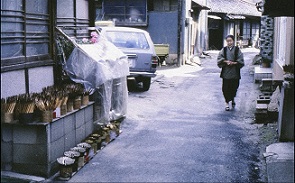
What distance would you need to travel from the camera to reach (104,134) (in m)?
8.66

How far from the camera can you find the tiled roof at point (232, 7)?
42.4 meters

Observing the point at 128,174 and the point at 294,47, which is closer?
the point at 128,174

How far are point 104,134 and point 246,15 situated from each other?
4157 cm

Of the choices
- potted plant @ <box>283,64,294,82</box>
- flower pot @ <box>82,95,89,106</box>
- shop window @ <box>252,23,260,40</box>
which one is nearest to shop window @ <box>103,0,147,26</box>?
flower pot @ <box>82,95,89,106</box>

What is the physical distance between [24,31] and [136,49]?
321 inches

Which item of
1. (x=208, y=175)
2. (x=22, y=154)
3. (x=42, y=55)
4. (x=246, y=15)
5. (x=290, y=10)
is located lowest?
(x=208, y=175)

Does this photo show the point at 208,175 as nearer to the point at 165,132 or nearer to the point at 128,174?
the point at 128,174

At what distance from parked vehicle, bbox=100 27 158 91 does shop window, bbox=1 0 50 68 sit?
7.07 meters

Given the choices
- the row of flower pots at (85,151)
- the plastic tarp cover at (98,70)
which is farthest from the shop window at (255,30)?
the row of flower pots at (85,151)

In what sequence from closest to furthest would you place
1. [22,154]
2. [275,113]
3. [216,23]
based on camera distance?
1. [22,154]
2. [275,113]
3. [216,23]

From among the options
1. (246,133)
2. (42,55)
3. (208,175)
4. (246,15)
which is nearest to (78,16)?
(42,55)

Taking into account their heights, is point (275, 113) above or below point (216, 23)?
below

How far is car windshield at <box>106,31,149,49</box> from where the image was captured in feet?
51.1

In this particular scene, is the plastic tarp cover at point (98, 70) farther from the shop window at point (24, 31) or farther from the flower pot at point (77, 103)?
the flower pot at point (77, 103)
